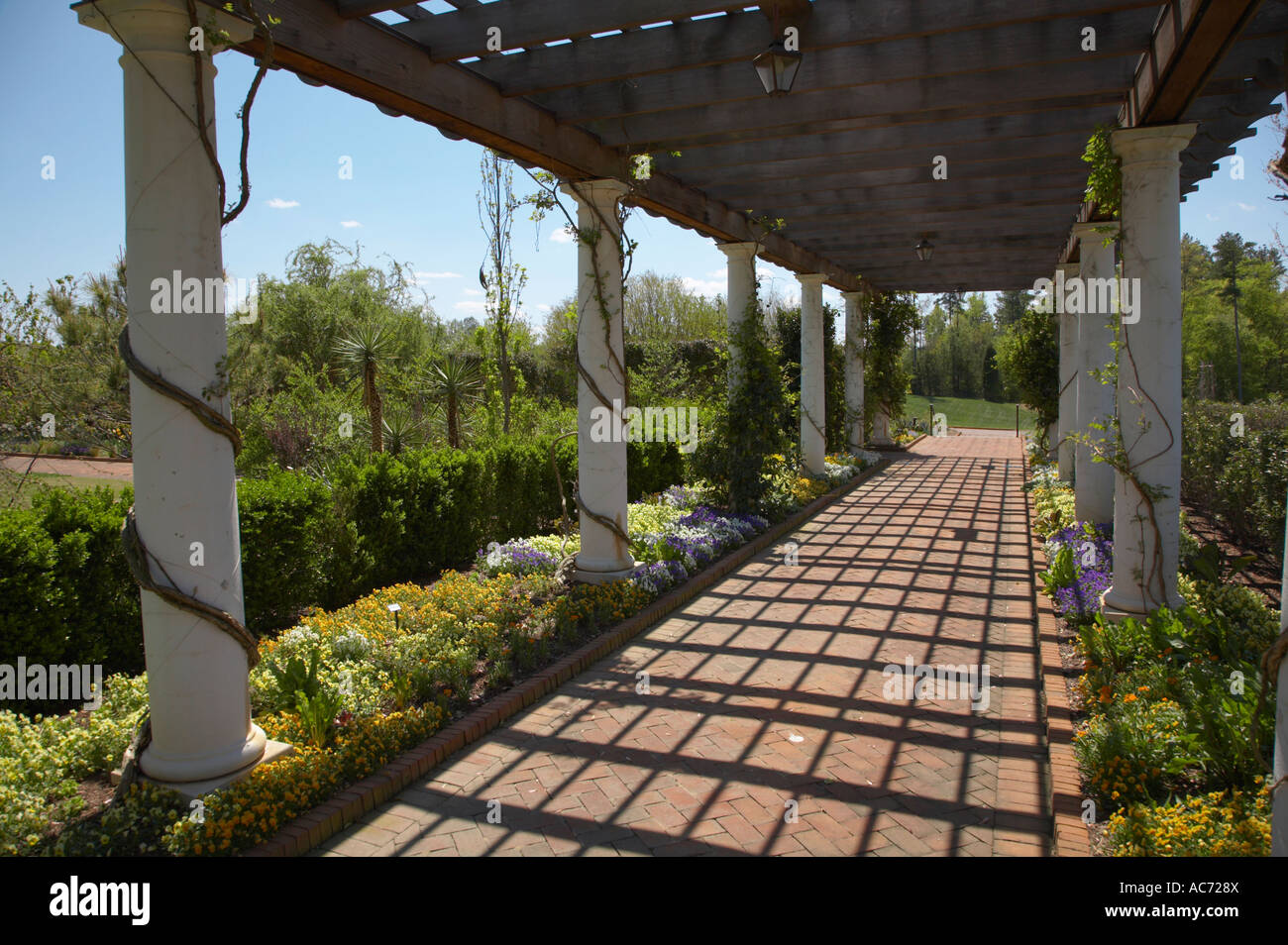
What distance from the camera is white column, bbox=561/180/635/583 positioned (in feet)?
21.9

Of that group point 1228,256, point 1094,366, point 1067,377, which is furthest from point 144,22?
point 1228,256

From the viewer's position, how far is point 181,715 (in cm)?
332

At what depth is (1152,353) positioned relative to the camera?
16.8 feet

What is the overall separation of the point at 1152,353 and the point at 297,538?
20.9 ft

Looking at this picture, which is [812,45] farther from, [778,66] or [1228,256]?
[1228,256]

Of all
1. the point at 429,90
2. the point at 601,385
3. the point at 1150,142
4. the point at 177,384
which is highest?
the point at 429,90

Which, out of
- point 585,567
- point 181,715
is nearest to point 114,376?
point 585,567

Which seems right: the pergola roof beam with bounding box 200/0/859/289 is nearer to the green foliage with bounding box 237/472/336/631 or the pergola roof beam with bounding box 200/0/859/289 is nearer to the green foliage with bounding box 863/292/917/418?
the green foliage with bounding box 237/472/336/631

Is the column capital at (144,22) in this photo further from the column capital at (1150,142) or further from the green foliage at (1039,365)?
the green foliage at (1039,365)

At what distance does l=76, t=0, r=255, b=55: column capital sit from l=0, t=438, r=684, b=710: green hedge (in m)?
2.91

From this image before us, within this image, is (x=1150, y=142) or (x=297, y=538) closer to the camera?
(x=1150, y=142)

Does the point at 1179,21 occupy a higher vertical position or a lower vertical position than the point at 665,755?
higher
